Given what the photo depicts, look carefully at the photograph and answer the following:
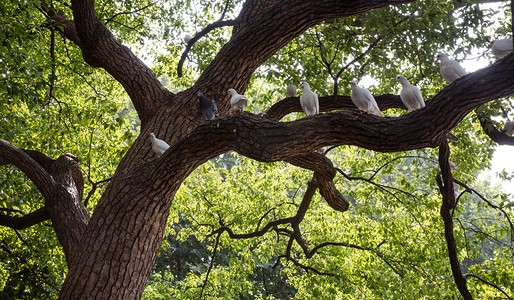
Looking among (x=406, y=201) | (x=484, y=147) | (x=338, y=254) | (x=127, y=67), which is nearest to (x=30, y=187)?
(x=127, y=67)

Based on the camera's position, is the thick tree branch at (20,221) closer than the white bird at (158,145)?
No

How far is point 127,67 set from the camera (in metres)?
4.45

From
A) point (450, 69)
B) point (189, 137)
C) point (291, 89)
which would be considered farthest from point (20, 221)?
point (450, 69)

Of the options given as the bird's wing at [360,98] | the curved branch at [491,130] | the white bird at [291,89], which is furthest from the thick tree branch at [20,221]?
the curved branch at [491,130]

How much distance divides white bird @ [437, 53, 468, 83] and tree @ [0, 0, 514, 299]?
68 centimetres

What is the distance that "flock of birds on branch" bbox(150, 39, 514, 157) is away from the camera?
13.1 feet

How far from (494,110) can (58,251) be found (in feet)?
23.9

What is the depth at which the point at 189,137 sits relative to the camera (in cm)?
322

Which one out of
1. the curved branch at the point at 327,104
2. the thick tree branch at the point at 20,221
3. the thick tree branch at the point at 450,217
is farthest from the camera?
the thick tree branch at the point at 20,221

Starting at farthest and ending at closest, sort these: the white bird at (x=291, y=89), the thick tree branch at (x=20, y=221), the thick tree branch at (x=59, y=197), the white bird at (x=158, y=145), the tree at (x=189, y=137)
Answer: the white bird at (x=291, y=89) → the thick tree branch at (x=20, y=221) → the thick tree branch at (x=59, y=197) → the white bird at (x=158, y=145) → the tree at (x=189, y=137)

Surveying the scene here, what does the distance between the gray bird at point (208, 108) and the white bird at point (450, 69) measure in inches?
102

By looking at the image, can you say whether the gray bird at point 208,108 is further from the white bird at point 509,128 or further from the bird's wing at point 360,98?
the white bird at point 509,128

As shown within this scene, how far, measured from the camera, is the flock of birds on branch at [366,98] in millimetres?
4000

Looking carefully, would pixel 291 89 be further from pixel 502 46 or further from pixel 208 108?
pixel 502 46
